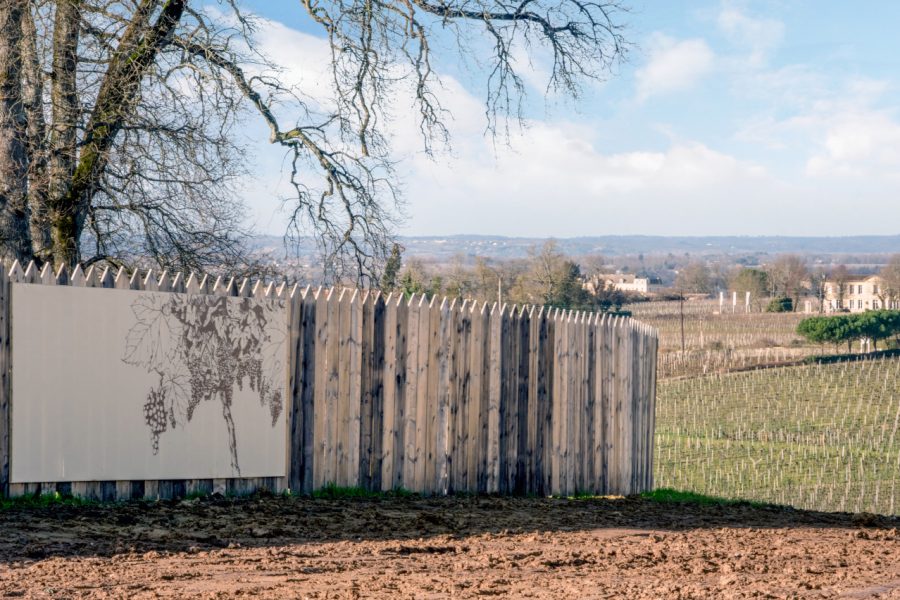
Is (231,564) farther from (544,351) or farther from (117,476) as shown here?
(544,351)

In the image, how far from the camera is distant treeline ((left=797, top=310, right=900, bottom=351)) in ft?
181

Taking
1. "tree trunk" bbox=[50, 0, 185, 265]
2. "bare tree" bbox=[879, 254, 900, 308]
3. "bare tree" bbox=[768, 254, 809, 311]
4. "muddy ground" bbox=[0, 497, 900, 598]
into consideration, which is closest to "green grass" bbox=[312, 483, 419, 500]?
"muddy ground" bbox=[0, 497, 900, 598]

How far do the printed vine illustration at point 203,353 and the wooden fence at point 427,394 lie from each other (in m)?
0.13

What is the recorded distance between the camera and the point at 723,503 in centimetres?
1218

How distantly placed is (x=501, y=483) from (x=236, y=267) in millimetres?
4763

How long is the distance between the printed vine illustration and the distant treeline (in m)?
50.3

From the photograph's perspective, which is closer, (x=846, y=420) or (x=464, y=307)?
(x=464, y=307)

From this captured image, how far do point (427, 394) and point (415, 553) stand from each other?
10.7 ft

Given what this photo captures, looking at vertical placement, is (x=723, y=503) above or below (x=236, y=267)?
below

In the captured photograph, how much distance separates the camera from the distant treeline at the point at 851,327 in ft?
181

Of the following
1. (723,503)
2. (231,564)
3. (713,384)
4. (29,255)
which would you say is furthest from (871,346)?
(231,564)

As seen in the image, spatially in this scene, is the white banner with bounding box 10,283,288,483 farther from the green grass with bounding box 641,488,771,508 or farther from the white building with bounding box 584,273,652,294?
the white building with bounding box 584,273,652,294

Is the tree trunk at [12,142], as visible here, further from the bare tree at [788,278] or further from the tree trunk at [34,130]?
the bare tree at [788,278]

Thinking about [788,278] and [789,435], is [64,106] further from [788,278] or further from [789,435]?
[788,278]
